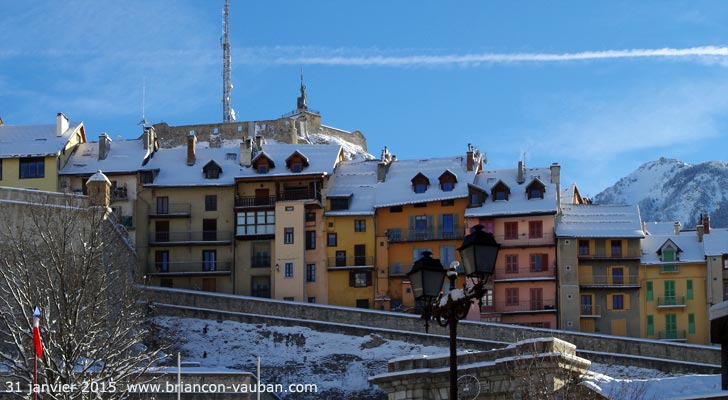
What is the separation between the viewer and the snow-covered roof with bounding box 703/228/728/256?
96875mm

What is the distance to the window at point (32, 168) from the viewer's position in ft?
330

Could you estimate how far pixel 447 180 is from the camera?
9919cm

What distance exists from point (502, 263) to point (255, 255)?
1577 cm

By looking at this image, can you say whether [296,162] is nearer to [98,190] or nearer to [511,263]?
[511,263]

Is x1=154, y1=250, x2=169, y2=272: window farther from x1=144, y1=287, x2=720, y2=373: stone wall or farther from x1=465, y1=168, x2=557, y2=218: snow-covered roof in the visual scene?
x1=465, y1=168, x2=557, y2=218: snow-covered roof

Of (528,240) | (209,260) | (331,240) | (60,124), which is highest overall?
(60,124)

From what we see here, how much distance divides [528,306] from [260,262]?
17349mm

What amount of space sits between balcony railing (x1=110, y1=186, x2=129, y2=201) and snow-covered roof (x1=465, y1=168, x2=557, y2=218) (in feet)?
73.0

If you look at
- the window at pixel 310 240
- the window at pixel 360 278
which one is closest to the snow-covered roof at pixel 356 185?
the window at pixel 310 240

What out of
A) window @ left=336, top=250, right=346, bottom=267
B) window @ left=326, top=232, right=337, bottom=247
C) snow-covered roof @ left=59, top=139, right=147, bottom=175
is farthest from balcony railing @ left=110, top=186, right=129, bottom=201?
window @ left=336, top=250, right=346, bottom=267

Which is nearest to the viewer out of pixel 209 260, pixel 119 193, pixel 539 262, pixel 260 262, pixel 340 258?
pixel 539 262

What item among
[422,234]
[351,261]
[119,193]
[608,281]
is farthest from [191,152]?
[608,281]

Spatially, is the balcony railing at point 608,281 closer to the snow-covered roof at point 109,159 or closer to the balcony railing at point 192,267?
the balcony railing at point 192,267

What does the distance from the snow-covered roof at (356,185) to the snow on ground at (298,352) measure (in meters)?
13.8
